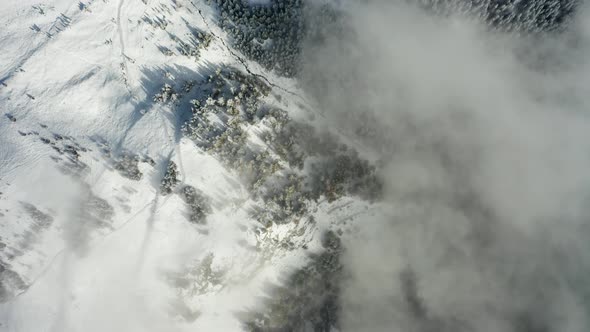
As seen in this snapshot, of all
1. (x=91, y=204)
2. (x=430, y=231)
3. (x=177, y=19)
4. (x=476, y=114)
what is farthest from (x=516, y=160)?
(x=91, y=204)

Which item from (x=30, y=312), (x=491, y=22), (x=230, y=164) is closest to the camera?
(x=30, y=312)

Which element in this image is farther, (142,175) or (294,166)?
(294,166)

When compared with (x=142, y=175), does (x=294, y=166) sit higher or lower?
higher

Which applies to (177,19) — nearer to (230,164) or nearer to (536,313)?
(230,164)

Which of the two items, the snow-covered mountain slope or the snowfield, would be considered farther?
the snowfield

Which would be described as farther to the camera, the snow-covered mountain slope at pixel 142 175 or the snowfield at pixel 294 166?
the snowfield at pixel 294 166

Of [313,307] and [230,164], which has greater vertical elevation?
[230,164]

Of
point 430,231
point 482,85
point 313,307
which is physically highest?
point 482,85

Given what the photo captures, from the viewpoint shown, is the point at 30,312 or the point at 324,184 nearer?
the point at 30,312
